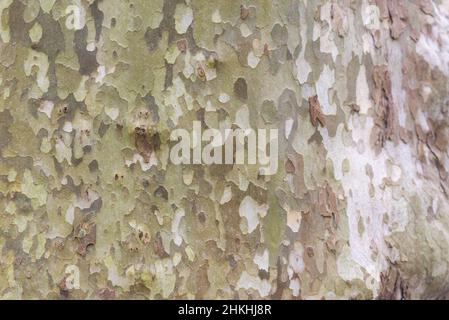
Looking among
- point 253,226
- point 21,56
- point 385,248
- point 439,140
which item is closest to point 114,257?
point 253,226

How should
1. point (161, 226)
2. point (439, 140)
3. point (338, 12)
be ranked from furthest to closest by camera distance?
point (439, 140)
point (338, 12)
point (161, 226)

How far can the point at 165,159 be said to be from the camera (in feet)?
3.77

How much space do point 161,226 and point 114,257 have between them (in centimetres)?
10

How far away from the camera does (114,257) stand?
115 centimetres

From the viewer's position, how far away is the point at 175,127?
3.77ft

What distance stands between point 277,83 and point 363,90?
0.80 ft

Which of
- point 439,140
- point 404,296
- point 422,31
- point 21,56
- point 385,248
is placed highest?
point 422,31

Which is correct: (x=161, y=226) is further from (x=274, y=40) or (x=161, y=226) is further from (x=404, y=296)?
(x=404, y=296)

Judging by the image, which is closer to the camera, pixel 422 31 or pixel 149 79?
pixel 149 79

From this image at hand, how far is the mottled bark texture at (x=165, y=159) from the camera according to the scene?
3.76ft

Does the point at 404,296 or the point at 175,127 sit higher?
the point at 175,127

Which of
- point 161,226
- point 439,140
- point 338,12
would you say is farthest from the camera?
point 439,140

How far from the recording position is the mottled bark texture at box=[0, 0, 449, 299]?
115 cm

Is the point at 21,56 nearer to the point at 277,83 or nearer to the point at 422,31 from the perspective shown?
the point at 277,83
